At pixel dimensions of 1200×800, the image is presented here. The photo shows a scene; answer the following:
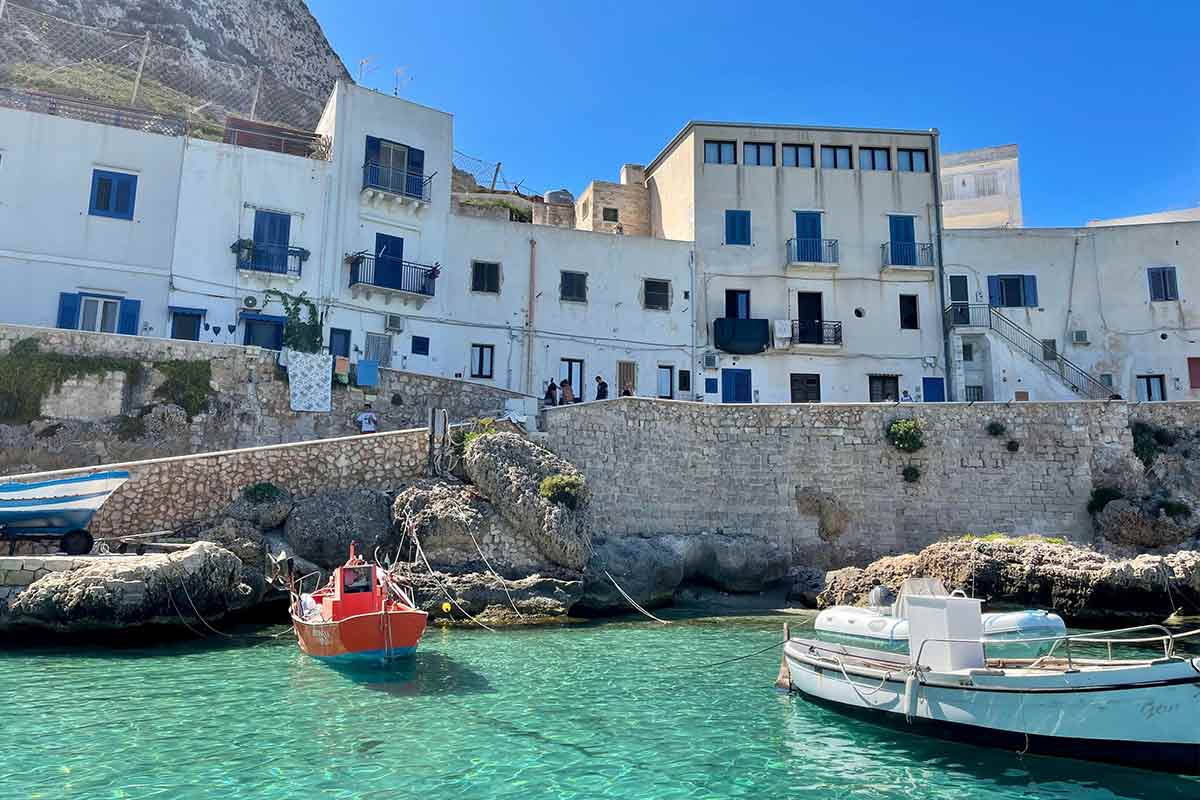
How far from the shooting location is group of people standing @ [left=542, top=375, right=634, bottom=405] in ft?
90.1

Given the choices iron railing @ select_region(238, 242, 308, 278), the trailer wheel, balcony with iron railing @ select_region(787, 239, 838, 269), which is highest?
balcony with iron railing @ select_region(787, 239, 838, 269)

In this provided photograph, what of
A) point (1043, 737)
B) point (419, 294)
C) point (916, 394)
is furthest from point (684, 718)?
point (916, 394)

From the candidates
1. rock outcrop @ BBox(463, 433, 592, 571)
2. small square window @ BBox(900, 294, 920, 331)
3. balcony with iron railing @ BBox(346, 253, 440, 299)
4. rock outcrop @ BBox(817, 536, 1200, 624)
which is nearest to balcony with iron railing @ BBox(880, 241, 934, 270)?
small square window @ BBox(900, 294, 920, 331)

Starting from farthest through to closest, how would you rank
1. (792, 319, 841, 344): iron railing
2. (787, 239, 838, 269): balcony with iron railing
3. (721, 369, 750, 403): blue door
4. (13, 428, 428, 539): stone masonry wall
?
(787, 239, 838, 269): balcony with iron railing → (792, 319, 841, 344): iron railing → (721, 369, 750, 403): blue door → (13, 428, 428, 539): stone masonry wall

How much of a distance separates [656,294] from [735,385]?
4.60 meters

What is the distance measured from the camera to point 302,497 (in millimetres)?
19766

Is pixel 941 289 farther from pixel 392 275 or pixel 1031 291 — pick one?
pixel 392 275

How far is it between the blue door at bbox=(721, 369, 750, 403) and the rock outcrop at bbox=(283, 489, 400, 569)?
50.1 feet

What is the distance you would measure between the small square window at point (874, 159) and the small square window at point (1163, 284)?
35.7 feet

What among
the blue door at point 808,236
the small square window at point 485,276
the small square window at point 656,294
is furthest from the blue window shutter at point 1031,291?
the small square window at point 485,276

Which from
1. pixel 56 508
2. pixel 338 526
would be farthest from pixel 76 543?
pixel 338 526

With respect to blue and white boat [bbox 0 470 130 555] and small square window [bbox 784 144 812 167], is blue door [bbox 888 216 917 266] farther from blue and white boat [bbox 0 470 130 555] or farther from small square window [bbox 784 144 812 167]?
blue and white boat [bbox 0 470 130 555]

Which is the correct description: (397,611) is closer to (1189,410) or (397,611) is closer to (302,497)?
(302,497)

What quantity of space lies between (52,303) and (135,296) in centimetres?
219
